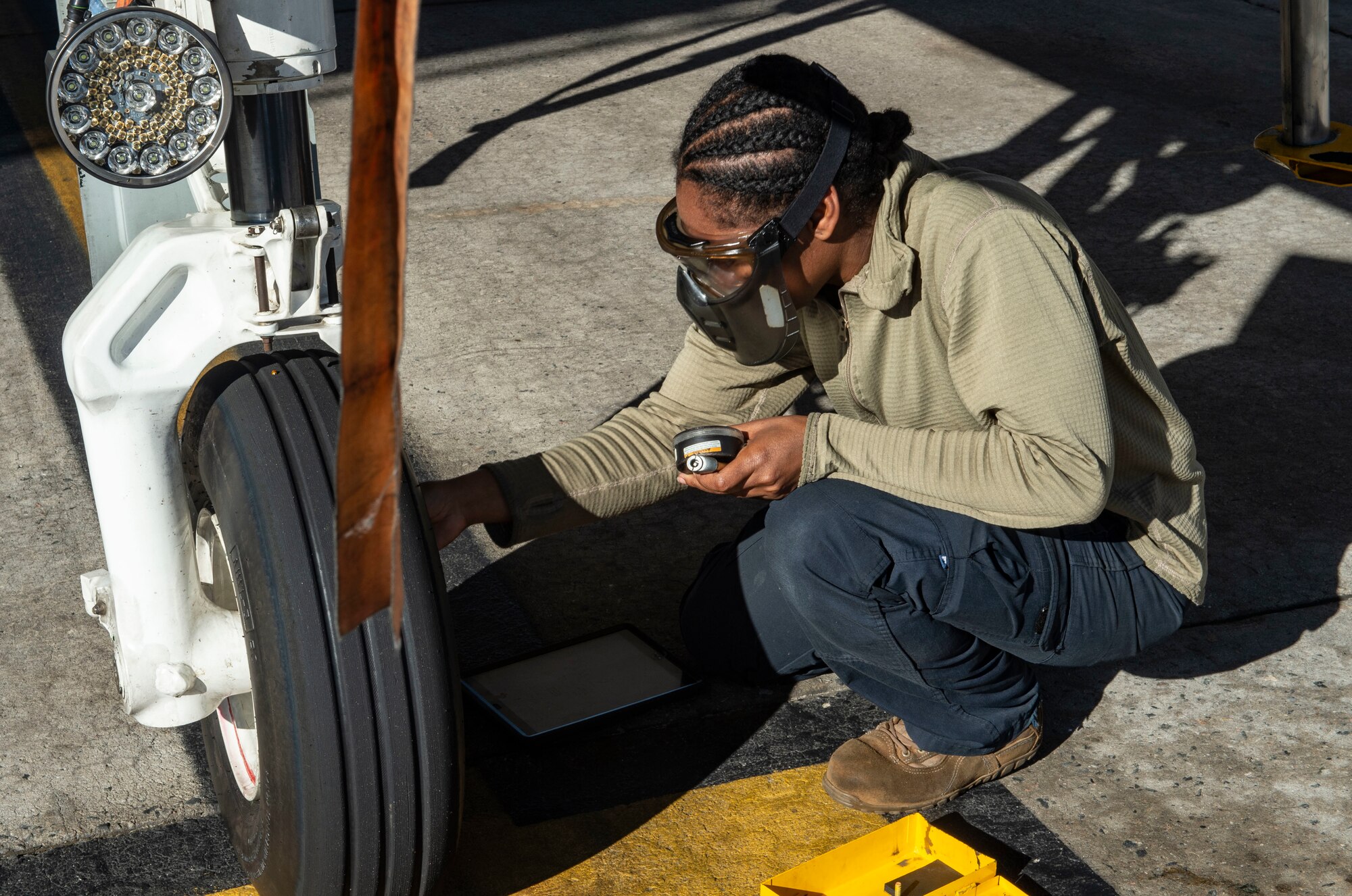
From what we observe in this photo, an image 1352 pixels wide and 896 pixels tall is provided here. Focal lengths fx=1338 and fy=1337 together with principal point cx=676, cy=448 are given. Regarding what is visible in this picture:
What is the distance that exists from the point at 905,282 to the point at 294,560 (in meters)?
0.93

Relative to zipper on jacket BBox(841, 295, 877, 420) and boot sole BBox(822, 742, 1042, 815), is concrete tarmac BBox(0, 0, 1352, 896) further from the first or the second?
zipper on jacket BBox(841, 295, 877, 420)

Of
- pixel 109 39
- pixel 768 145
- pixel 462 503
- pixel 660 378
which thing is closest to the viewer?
pixel 109 39

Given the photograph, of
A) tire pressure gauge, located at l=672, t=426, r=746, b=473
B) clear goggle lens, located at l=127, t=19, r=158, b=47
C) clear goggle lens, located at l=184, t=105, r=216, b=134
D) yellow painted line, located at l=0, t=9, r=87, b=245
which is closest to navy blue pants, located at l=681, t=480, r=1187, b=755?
tire pressure gauge, located at l=672, t=426, r=746, b=473

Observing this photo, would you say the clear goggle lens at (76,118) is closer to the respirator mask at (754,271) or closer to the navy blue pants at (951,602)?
the respirator mask at (754,271)

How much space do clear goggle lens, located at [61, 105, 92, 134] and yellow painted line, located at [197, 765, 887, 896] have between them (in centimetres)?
117

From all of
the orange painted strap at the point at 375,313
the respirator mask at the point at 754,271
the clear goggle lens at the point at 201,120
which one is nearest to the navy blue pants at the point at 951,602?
the respirator mask at the point at 754,271

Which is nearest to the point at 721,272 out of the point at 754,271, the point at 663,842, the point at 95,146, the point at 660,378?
the point at 754,271

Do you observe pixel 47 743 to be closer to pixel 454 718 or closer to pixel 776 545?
pixel 454 718

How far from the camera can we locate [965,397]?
6.32 ft

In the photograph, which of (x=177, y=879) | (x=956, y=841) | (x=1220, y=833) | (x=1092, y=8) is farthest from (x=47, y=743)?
(x=1092, y=8)

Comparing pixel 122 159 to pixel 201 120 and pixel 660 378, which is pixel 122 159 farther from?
pixel 660 378

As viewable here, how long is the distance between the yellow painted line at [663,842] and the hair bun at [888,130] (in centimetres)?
109

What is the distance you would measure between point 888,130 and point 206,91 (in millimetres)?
951

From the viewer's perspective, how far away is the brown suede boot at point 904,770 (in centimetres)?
223
